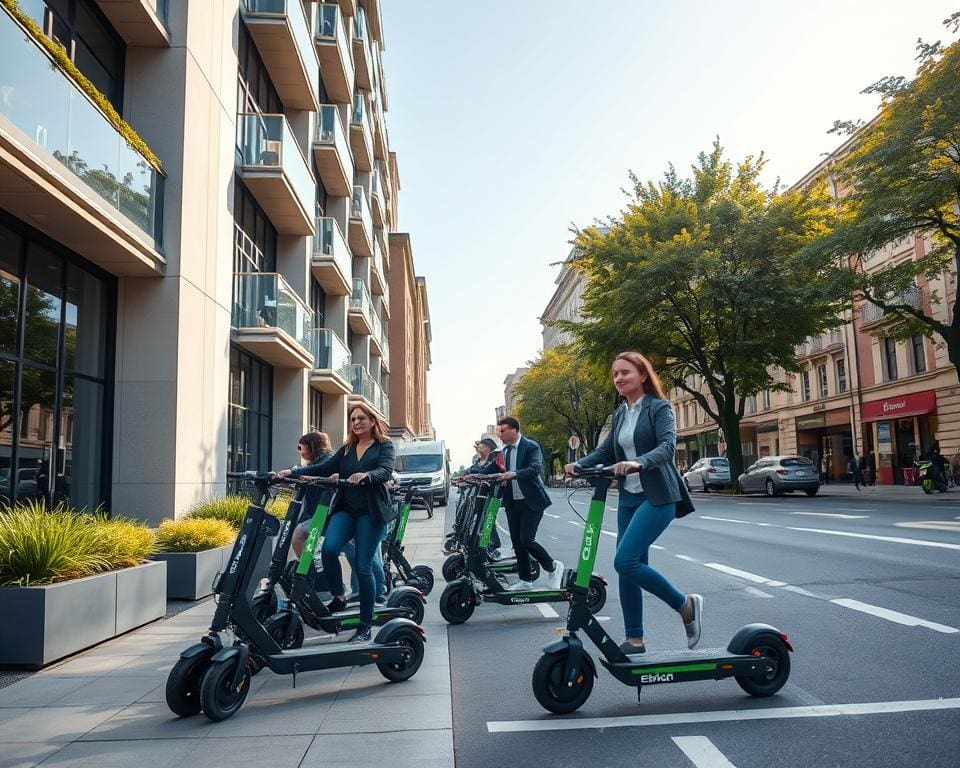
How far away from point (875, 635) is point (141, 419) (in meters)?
9.95

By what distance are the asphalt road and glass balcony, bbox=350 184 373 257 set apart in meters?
22.7

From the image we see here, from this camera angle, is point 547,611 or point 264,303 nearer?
point 547,611

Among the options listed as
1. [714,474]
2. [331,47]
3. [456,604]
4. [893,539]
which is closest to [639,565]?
[456,604]

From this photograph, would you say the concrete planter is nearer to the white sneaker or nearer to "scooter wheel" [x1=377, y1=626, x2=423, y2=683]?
"scooter wheel" [x1=377, y1=626, x2=423, y2=683]

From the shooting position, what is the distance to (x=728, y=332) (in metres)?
32.4

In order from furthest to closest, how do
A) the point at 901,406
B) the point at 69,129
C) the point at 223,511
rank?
the point at 901,406 → the point at 223,511 → the point at 69,129

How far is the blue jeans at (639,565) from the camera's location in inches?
179

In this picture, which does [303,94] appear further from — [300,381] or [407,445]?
[407,445]

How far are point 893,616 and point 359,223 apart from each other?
26.6m

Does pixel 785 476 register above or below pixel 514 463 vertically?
below

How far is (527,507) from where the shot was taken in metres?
7.86

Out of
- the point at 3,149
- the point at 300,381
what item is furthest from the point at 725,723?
the point at 300,381

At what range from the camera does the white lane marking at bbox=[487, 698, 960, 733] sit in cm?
417

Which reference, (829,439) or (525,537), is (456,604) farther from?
(829,439)
